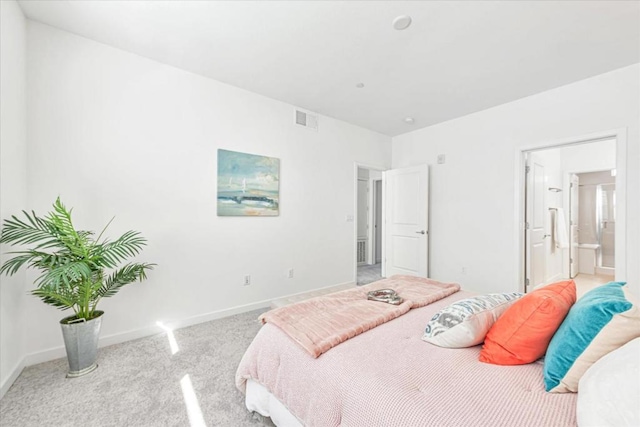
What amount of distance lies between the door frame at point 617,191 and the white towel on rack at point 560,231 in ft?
5.50

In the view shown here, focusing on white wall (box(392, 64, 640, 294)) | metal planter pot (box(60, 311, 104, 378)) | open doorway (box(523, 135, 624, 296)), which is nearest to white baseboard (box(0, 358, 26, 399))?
metal planter pot (box(60, 311, 104, 378))

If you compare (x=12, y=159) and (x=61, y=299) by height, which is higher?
(x=12, y=159)

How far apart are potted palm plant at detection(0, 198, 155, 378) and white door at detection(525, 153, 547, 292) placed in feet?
14.8

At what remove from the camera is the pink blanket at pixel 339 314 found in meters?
1.31

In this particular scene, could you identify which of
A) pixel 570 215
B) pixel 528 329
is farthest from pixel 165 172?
pixel 570 215

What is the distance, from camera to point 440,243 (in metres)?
4.14

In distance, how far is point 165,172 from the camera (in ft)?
8.71

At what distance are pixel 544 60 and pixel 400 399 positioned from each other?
10.7ft

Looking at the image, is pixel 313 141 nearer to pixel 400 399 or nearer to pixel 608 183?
pixel 400 399

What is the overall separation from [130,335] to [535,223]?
5.04m

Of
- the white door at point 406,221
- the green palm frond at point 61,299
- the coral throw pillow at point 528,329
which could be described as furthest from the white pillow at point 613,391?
the white door at point 406,221

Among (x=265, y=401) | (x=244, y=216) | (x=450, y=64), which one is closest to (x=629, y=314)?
(x=265, y=401)

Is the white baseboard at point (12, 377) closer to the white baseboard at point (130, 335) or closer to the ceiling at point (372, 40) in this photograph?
the white baseboard at point (130, 335)

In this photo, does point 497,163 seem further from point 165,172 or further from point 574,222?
point 165,172
